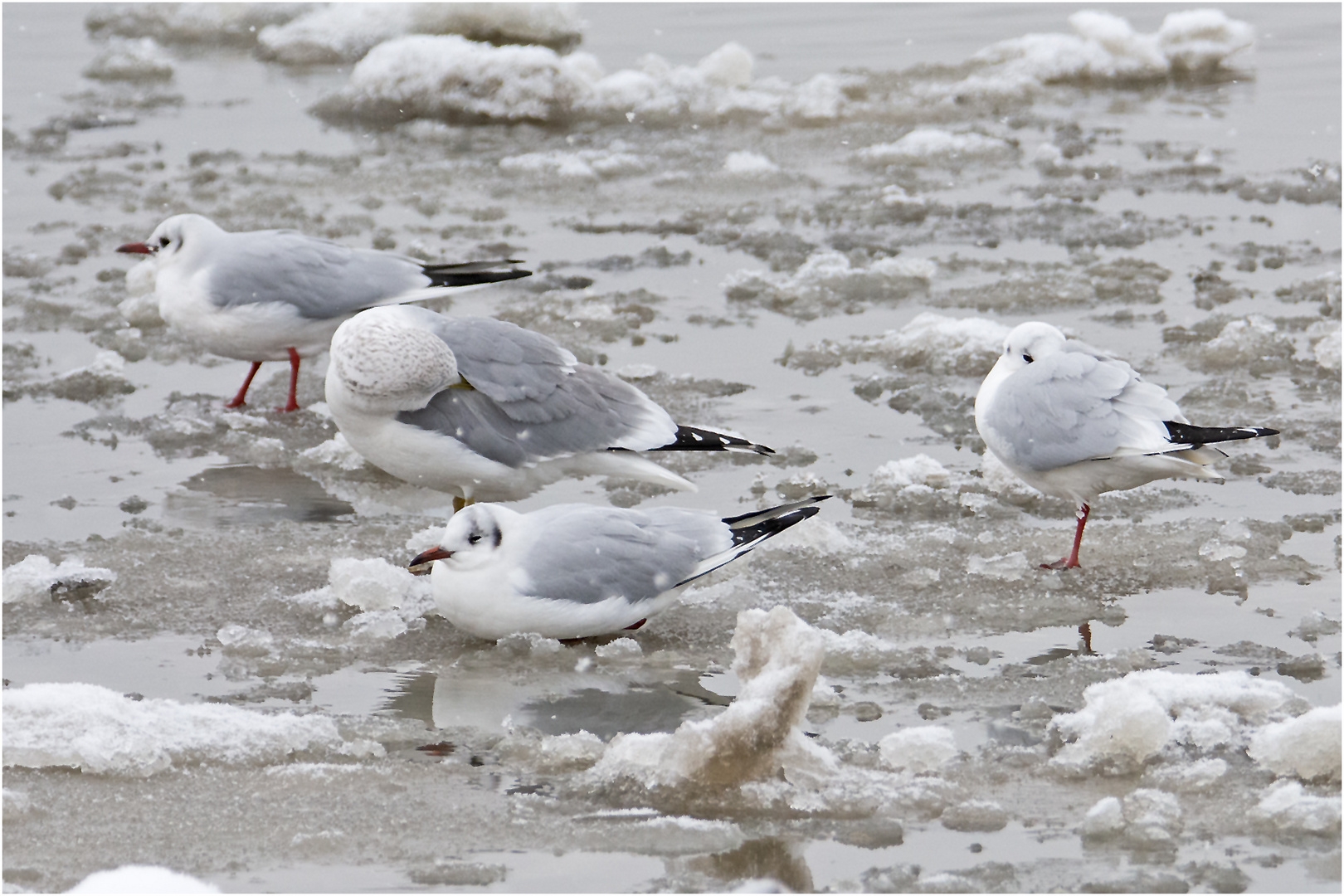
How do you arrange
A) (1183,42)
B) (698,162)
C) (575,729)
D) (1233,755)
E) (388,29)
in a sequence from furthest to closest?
(388,29), (1183,42), (698,162), (575,729), (1233,755)

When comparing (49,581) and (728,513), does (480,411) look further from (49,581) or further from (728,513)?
(49,581)

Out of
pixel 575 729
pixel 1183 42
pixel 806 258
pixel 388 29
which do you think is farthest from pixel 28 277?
pixel 1183 42

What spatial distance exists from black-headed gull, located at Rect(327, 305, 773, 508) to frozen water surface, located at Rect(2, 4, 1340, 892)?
0.34 meters

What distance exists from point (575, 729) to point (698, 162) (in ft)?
25.2

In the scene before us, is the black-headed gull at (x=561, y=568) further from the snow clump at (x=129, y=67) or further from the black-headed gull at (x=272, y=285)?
the snow clump at (x=129, y=67)

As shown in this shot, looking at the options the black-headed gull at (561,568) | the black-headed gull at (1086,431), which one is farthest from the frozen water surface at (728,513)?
the black-headed gull at (1086,431)

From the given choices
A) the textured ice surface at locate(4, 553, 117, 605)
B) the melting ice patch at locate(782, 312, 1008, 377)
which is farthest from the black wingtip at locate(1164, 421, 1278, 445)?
the textured ice surface at locate(4, 553, 117, 605)

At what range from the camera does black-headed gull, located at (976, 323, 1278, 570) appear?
5422 mm

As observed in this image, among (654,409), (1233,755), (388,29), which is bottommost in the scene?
(1233,755)

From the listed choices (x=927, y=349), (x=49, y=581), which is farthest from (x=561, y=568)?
(x=927, y=349)

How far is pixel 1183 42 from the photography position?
14398 mm

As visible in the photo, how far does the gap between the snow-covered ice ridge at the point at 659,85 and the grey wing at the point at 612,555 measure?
764cm

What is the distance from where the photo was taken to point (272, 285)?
7.27 m

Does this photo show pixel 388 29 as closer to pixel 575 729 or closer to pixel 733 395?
pixel 733 395
